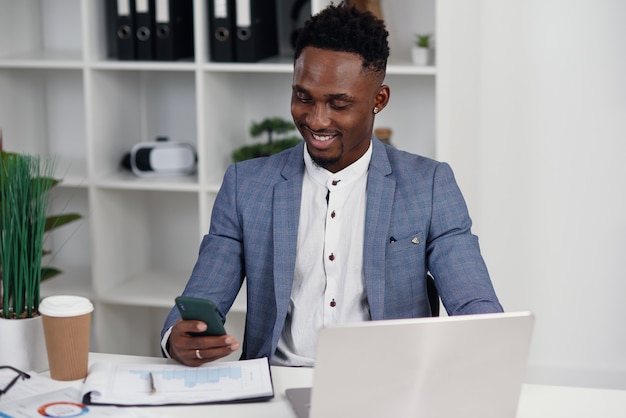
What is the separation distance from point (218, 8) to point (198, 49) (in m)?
0.14

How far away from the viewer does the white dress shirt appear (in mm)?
1958

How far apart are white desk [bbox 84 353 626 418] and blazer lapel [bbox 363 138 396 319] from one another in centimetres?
28

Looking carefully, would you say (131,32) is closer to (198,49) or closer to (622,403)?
(198,49)

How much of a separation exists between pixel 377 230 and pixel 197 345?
470 mm

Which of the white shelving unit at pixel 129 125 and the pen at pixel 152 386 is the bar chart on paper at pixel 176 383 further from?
the white shelving unit at pixel 129 125

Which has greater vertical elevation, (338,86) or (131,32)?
(131,32)

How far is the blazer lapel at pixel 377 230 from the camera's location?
192cm

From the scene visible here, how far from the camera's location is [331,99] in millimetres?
1852

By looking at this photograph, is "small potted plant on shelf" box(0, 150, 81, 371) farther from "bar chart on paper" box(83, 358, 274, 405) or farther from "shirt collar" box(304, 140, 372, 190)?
"shirt collar" box(304, 140, 372, 190)

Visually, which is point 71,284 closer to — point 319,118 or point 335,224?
point 335,224

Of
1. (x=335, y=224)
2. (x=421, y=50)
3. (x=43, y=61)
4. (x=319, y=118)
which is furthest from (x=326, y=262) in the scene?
(x=43, y=61)

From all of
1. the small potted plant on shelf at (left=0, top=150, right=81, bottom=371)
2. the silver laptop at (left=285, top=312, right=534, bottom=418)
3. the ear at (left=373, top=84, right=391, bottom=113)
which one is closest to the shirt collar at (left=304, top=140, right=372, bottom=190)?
the ear at (left=373, top=84, right=391, bottom=113)

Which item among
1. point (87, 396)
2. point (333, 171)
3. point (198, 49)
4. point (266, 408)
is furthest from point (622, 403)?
point (198, 49)

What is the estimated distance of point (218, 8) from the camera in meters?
2.84
